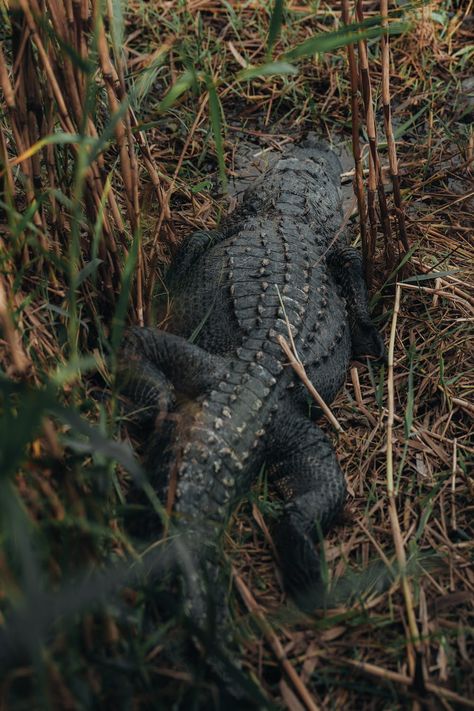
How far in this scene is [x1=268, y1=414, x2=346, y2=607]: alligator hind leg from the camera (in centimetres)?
220

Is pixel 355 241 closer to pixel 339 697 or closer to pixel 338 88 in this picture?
pixel 338 88

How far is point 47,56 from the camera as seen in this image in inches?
85.4

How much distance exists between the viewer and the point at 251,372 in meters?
2.53

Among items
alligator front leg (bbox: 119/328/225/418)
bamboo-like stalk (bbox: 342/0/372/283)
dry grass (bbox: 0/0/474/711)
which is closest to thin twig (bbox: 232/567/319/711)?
dry grass (bbox: 0/0/474/711)

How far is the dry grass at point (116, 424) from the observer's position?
1.68 metres

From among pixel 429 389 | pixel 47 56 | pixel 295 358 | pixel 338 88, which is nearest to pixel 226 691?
pixel 295 358

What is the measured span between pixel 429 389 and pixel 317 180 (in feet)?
4.31

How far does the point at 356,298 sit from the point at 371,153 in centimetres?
62

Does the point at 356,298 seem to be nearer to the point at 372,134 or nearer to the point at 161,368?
the point at 372,134

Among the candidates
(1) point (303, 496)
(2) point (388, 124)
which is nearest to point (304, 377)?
(1) point (303, 496)

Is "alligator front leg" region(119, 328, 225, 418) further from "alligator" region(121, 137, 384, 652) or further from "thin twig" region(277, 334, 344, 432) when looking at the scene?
"thin twig" region(277, 334, 344, 432)

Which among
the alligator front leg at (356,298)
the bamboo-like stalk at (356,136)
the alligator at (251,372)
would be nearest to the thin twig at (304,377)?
the alligator at (251,372)

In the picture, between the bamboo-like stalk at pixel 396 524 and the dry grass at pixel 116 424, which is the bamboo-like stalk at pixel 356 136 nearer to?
the dry grass at pixel 116 424

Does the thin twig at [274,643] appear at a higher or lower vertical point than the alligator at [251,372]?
lower
